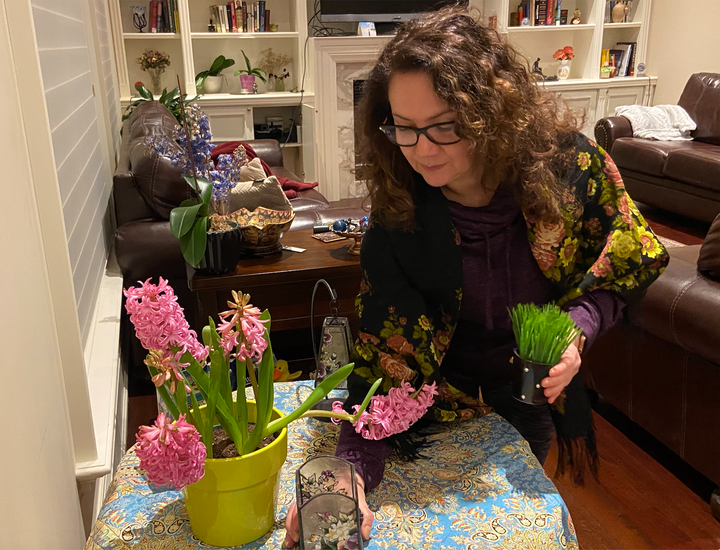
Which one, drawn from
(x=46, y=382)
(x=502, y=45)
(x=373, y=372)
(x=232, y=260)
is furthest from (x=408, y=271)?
(x=232, y=260)

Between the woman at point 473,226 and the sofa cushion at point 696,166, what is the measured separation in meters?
3.49

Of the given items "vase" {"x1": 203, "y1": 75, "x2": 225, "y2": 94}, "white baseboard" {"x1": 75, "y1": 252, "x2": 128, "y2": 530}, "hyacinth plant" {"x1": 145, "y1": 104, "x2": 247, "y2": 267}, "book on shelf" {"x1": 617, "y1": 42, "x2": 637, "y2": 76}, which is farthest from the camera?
"book on shelf" {"x1": 617, "y1": 42, "x2": 637, "y2": 76}

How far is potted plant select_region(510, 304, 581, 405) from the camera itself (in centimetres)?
85

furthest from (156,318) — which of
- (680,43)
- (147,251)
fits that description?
(680,43)

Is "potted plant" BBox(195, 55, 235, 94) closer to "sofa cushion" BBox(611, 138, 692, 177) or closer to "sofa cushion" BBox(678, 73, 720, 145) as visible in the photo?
"sofa cushion" BBox(611, 138, 692, 177)

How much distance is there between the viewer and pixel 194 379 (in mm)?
755

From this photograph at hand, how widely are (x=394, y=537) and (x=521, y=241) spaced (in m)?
0.55

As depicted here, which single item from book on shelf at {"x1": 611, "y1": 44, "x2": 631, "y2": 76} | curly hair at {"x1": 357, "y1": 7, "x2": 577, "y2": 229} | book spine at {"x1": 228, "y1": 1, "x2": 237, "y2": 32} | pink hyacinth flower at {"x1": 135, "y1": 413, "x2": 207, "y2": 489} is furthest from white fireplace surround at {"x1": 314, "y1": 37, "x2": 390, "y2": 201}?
pink hyacinth flower at {"x1": 135, "y1": 413, "x2": 207, "y2": 489}

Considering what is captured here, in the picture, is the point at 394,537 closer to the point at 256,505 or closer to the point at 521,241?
the point at 256,505

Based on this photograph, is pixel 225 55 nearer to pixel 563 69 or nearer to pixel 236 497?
pixel 563 69

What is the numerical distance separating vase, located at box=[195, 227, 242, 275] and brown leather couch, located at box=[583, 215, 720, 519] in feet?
3.62

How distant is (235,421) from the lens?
30.3 inches

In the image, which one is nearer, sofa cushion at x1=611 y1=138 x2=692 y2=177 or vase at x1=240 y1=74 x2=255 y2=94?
sofa cushion at x1=611 y1=138 x2=692 y2=177

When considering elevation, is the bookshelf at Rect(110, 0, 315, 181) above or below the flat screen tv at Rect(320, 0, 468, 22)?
below
